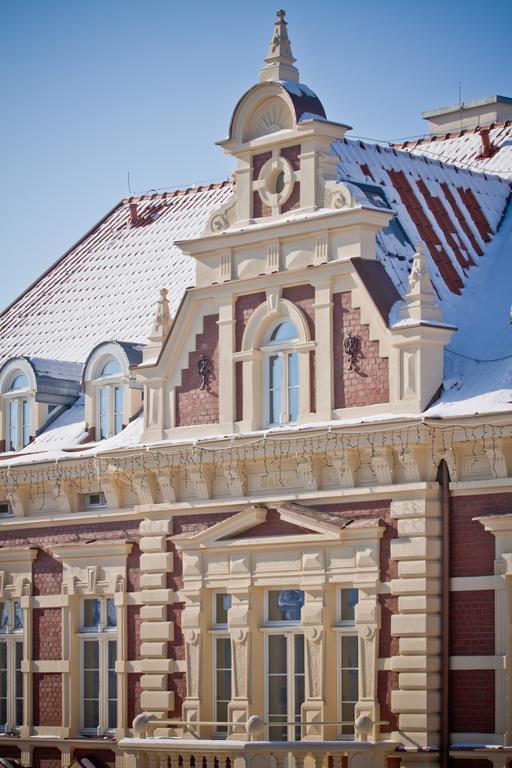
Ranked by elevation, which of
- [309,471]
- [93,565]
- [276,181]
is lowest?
[93,565]

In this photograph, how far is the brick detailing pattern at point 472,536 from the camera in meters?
31.9

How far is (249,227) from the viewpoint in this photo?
3553 cm

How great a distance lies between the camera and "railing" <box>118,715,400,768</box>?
31.9m

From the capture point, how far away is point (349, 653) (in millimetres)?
33750

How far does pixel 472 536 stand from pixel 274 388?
195 inches

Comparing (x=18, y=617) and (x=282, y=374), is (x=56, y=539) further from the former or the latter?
(x=282, y=374)

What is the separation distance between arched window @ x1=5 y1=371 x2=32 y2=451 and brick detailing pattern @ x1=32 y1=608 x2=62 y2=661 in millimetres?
3567

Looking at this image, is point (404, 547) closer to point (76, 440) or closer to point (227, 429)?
point (227, 429)

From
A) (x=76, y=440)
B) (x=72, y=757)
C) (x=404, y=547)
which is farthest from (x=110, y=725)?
(x=404, y=547)

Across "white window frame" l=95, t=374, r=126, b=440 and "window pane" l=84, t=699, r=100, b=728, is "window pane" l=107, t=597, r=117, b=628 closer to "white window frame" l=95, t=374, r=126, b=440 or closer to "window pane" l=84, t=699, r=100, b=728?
"window pane" l=84, t=699, r=100, b=728

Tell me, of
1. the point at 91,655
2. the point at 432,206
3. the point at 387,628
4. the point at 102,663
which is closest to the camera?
the point at 387,628

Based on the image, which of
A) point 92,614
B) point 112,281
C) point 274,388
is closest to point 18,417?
point 112,281

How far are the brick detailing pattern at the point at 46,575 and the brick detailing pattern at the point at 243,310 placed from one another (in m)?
6.30

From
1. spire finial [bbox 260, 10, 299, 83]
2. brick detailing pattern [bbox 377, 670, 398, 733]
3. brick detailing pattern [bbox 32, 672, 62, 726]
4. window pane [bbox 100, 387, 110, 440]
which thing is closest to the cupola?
spire finial [bbox 260, 10, 299, 83]
